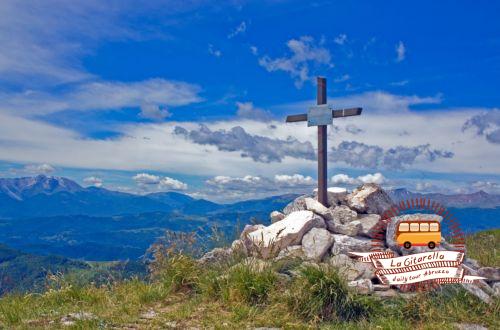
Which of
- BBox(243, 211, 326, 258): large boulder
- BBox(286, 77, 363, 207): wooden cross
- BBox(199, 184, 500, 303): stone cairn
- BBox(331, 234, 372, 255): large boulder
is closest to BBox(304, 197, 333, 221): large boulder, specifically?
BBox(199, 184, 500, 303): stone cairn

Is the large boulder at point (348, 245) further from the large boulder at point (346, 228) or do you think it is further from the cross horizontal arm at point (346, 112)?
the cross horizontal arm at point (346, 112)

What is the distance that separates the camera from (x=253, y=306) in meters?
9.94

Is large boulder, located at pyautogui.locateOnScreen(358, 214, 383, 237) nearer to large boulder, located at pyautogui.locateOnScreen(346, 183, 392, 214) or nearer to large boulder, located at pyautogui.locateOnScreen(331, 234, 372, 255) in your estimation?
large boulder, located at pyautogui.locateOnScreen(331, 234, 372, 255)

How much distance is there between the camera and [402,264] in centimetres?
1166

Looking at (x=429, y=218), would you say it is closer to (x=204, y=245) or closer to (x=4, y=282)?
(x=204, y=245)

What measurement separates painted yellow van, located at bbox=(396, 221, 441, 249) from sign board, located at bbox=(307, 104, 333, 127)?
477 cm

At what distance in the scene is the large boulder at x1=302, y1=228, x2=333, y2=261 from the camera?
1284 cm

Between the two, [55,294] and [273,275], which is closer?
[273,275]

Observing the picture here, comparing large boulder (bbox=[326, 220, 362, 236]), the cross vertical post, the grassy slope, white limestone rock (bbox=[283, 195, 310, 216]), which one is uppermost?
the cross vertical post

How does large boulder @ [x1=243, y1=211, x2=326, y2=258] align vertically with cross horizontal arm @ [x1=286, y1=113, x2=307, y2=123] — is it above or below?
below

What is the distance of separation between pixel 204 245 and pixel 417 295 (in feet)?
18.4

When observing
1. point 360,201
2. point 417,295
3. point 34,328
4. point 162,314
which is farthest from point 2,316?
point 360,201

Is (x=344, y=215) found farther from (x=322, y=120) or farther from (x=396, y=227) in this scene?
(x=322, y=120)

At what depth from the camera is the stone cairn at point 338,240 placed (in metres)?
11.5
